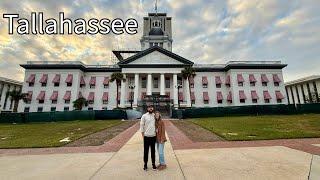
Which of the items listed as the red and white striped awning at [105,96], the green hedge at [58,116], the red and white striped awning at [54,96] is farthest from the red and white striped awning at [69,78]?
the green hedge at [58,116]

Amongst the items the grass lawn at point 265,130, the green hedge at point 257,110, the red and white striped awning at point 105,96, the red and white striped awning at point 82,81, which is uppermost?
the red and white striped awning at point 82,81

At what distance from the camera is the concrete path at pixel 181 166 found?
6.18 m

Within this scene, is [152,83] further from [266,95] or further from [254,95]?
[266,95]

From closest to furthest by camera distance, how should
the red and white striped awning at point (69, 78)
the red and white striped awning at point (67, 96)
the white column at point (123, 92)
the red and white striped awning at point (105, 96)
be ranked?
the white column at point (123, 92) → the red and white striped awning at point (67, 96) → the red and white striped awning at point (69, 78) → the red and white striped awning at point (105, 96)

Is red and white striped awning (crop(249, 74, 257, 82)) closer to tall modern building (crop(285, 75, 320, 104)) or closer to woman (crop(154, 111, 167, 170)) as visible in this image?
tall modern building (crop(285, 75, 320, 104))

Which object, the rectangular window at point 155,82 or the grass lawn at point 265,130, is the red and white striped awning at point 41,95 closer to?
the rectangular window at point 155,82

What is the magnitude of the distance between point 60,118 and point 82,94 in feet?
64.2

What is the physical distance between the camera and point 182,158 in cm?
840

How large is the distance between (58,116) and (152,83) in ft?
83.5

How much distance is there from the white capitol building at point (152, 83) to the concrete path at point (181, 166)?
44114 millimetres

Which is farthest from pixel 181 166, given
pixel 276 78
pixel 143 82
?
pixel 276 78

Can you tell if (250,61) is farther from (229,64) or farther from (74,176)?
(74,176)

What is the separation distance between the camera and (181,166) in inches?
283

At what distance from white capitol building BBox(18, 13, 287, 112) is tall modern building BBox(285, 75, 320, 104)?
62.9 ft
